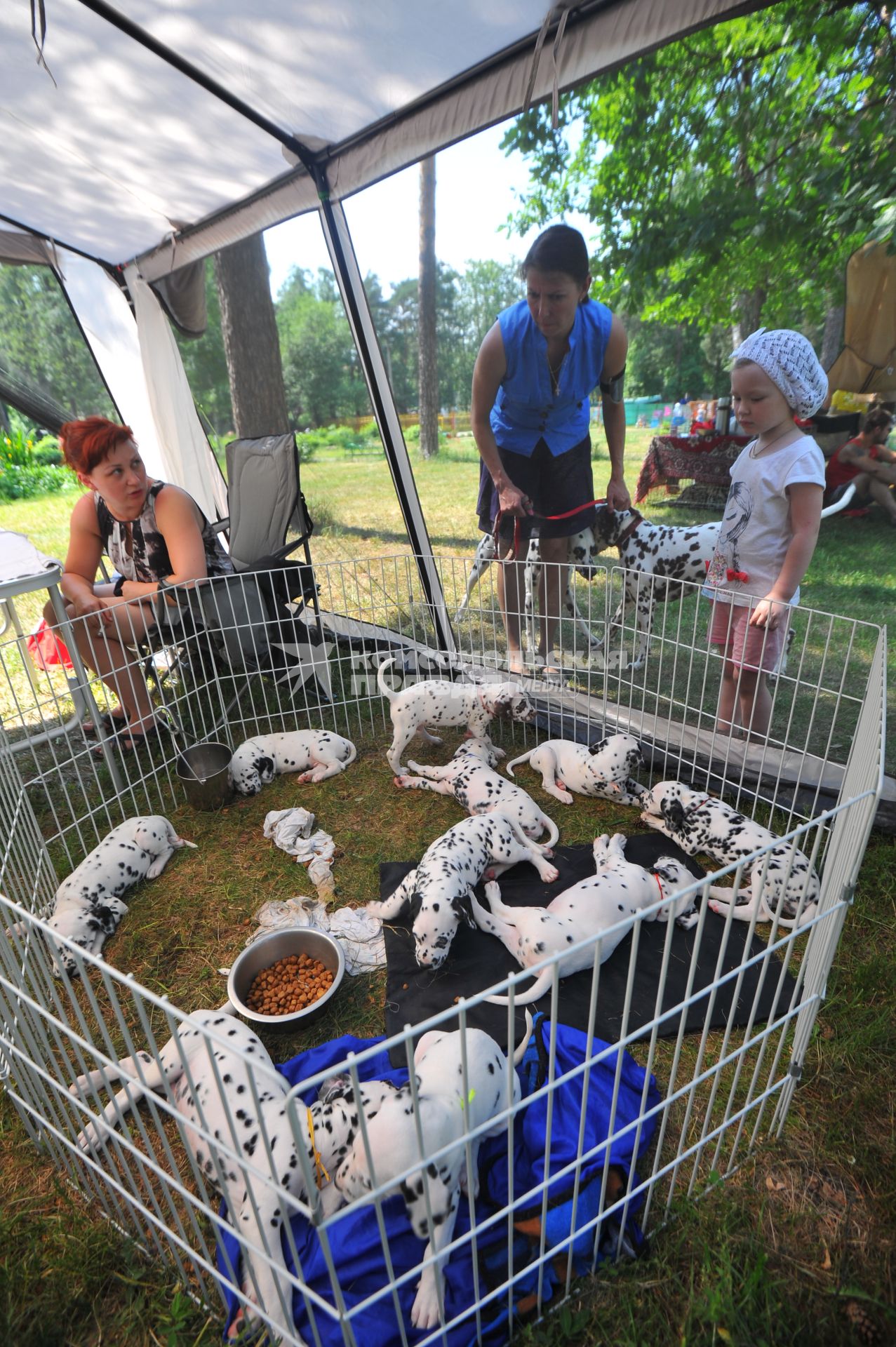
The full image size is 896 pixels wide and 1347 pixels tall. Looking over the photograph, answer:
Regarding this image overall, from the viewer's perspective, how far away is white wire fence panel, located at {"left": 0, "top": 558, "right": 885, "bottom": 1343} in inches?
53.1

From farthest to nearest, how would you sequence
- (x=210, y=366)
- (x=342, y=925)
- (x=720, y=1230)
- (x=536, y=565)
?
1. (x=210, y=366)
2. (x=536, y=565)
3. (x=342, y=925)
4. (x=720, y=1230)

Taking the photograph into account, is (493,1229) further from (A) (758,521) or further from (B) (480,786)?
(A) (758,521)

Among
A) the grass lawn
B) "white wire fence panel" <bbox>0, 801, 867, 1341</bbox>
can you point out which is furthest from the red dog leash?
"white wire fence panel" <bbox>0, 801, 867, 1341</bbox>

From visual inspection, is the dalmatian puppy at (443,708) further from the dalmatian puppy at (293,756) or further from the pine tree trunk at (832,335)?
the pine tree trunk at (832,335)

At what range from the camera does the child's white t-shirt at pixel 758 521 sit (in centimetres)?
298

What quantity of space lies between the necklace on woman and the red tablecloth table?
1.11 metres

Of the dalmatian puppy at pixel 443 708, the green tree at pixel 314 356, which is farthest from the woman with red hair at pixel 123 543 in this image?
the green tree at pixel 314 356

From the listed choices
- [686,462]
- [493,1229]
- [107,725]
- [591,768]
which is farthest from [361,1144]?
[686,462]

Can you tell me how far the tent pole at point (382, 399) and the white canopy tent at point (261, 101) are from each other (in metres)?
0.01

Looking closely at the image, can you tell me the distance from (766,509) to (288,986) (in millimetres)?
2834

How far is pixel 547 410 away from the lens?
13.5 ft

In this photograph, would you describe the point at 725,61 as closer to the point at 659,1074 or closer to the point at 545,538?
the point at 545,538

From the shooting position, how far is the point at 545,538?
446 centimetres

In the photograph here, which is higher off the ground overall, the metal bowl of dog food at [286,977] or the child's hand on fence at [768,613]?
the child's hand on fence at [768,613]
